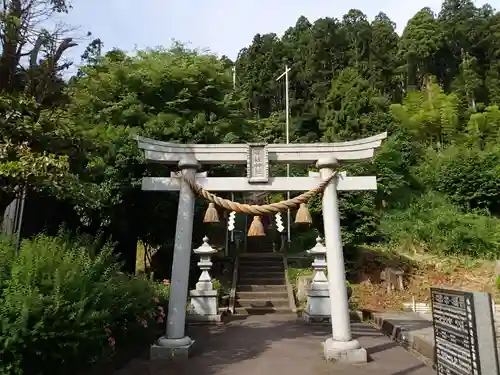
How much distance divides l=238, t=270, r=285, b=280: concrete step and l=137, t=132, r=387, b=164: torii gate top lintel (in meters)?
8.21

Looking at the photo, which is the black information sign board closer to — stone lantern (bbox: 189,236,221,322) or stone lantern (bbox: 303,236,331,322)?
stone lantern (bbox: 303,236,331,322)

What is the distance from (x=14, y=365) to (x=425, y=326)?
26.9 ft

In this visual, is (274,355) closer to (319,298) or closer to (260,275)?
(319,298)

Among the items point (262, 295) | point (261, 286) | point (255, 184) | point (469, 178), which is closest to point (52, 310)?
point (255, 184)

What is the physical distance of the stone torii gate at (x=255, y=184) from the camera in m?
7.12

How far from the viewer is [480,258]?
1575 centimetres

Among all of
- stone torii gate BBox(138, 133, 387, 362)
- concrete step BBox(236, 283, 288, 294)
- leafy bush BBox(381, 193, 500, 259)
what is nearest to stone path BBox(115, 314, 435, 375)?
stone torii gate BBox(138, 133, 387, 362)

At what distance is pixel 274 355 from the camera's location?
755cm

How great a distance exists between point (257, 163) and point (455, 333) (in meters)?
4.57

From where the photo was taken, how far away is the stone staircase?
42.4ft

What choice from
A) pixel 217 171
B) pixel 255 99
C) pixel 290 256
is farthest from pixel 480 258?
pixel 255 99

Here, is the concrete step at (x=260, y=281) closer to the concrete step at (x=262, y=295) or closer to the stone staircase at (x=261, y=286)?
the stone staircase at (x=261, y=286)

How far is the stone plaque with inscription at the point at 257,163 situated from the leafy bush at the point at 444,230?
11413 millimetres

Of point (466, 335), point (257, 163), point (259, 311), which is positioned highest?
point (257, 163)
